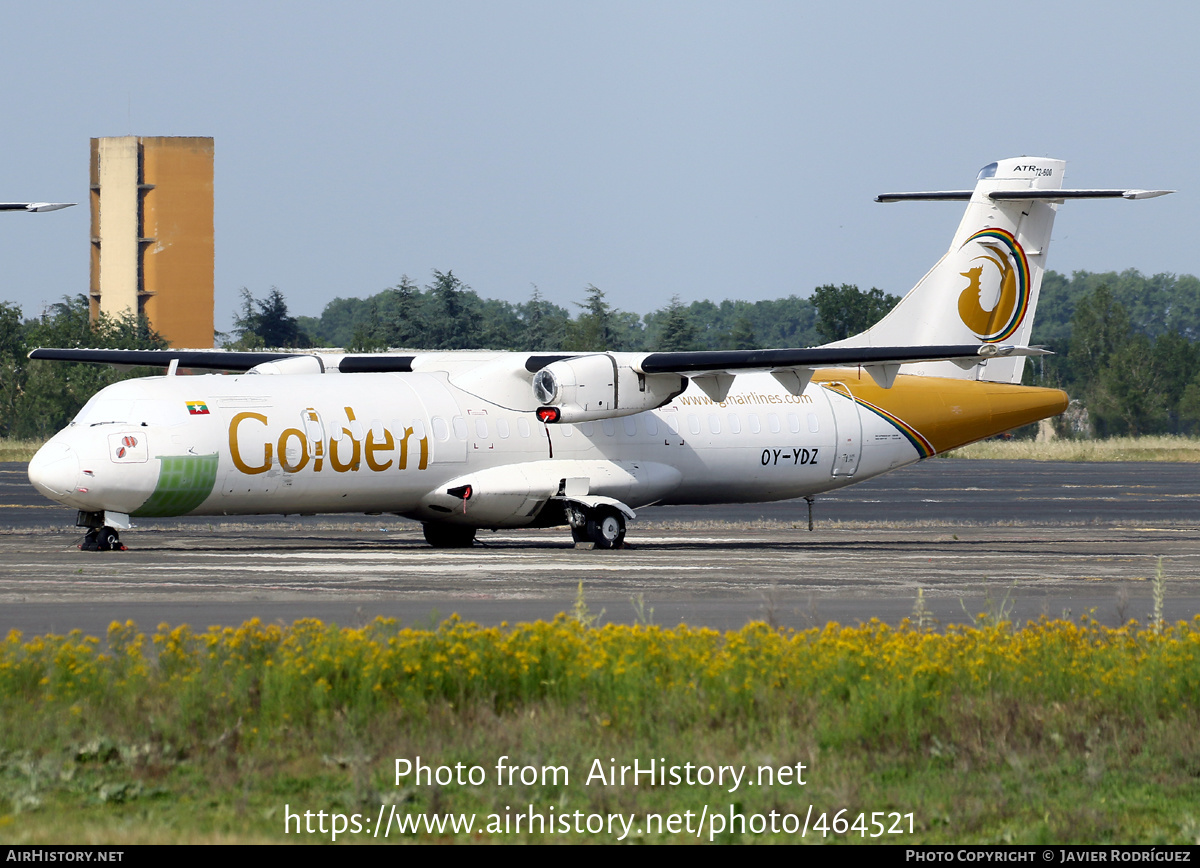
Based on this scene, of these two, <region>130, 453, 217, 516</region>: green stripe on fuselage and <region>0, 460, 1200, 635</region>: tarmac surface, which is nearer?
<region>0, 460, 1200, 635</region>: tarmac surface

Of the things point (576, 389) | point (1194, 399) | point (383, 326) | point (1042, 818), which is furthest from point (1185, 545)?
point (383, 326)

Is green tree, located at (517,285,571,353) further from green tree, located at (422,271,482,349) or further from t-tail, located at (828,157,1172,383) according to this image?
t-tail, located at (828,157,1172,383)

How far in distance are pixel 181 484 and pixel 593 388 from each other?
23.3 ft

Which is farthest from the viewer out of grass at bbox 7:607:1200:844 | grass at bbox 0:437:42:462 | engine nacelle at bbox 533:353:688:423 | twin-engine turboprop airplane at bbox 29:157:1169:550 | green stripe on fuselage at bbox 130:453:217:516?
grass at bbox 0:437:42:462

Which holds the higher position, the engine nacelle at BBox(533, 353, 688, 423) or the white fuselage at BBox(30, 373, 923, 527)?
the engine nacelle at BBox(533, 353, 688, 423)

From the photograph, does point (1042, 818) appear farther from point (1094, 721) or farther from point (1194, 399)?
point (1194, 399)

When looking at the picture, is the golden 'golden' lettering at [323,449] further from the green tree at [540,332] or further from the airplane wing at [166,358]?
the green tree at [540,332]

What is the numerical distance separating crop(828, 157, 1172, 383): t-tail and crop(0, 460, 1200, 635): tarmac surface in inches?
159

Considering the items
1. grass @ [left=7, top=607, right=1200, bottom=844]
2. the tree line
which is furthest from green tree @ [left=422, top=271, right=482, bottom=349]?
grass @ [left=7, top=607, right=1200, bottom=844]

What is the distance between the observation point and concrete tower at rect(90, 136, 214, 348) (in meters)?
105

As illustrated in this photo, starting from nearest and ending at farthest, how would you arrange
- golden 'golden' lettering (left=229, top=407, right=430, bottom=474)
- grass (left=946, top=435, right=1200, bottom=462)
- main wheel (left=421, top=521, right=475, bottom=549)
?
golden 'golden' lettering (left=229, top=407, right=430, bottom=474) < main wheel (left=421, top=521, right=475, bottom=549) < grass (left=946, top=435, right=1200, bottom=462)

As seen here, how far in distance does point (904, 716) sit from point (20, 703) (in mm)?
5770

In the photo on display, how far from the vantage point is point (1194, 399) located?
323 feet
